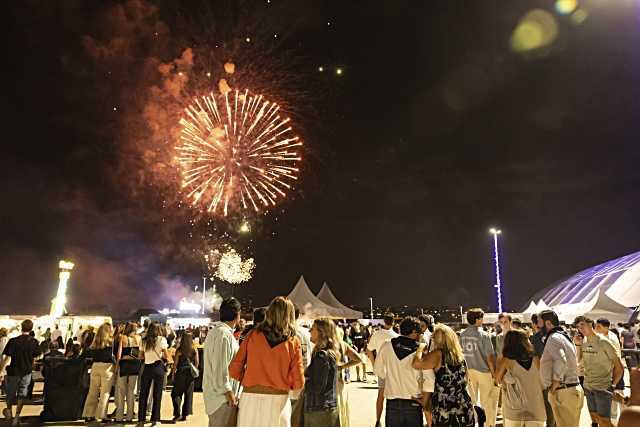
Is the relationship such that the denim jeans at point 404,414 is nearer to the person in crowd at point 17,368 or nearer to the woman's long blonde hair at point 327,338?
the woman's long blonde hair at point 327,338

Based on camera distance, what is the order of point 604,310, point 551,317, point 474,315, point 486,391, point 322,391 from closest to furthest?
point 322,391 → point 551,317 → point 474,315 → point 486,391 → point 604,310

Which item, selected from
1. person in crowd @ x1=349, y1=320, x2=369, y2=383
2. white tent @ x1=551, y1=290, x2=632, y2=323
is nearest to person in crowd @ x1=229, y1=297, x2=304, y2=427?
person in crowd @ x1=349, y1=320, x2=369, y2=383

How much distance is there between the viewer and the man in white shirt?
5211mm

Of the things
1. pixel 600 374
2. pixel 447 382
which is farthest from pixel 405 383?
pixel 600 374

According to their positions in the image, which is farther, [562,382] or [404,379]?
[562,382]

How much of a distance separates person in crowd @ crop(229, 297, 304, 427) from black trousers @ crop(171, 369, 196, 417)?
6.09 m

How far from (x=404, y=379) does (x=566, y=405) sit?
252 centimetres

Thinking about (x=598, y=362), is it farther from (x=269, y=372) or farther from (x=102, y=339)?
(x=102, y=339)

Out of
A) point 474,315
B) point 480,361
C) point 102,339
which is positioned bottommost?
point 480,361

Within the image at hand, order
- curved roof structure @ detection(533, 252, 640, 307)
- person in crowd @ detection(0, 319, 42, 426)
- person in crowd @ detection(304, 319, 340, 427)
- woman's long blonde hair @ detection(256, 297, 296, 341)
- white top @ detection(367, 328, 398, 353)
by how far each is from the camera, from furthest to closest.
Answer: curved roof structure @ detection(533, 252, 640, 307) < white top @ detection(367, 328, 398, 353) < person in crowd @ detection(0, 319, 42, 426) < person in crowd @ detection(304, 319, 340, 427) < woman's long blonde hair @ detection(256, 297, 296, 341)

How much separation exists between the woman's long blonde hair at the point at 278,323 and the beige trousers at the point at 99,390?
651cm

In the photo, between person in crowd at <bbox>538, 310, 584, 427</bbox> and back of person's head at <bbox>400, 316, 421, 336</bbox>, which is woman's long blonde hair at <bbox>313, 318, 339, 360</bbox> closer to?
back of person's head at <bbox>400, 316, 421, 336</bbox>

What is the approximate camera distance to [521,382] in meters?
6.02

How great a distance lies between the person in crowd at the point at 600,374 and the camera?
23.6ft
